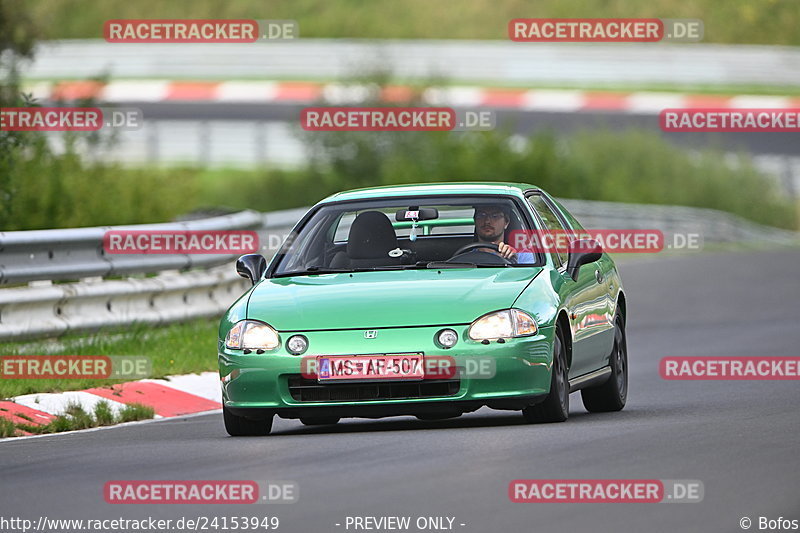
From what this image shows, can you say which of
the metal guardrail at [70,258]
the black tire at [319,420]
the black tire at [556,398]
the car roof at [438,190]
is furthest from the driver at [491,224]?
the metal guardrail at [70,258]

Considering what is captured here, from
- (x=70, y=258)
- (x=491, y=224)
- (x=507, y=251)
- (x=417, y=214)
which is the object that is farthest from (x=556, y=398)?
(x=70, y=258)

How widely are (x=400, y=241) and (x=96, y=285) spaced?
12.3 ft

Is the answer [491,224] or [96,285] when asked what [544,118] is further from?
[491,224]

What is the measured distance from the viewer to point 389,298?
10.6m

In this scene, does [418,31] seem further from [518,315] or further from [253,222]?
[518,315]

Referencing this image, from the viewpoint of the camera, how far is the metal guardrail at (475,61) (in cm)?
4803

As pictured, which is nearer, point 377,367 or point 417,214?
point 377,367

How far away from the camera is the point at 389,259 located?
11.5 metres

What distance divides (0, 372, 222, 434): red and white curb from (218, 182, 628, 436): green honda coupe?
1625mm

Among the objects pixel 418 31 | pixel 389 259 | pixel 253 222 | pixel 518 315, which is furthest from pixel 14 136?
pixel 418 31

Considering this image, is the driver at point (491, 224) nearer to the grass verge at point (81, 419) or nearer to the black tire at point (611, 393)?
the black tire at point (611, 393)


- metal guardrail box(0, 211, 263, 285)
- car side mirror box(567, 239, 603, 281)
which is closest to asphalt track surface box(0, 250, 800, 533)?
car side mirror box(567, 239, 603, 281)

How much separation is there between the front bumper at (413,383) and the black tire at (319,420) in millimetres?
170

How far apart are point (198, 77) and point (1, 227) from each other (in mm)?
31687
